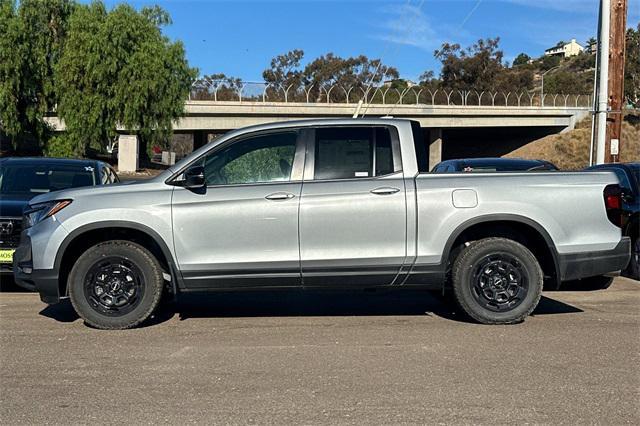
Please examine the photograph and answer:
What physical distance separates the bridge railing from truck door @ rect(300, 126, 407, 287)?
137 ft

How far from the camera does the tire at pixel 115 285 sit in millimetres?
6668

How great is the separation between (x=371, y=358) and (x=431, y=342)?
2.50 ft

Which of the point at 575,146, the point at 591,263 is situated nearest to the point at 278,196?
the point at 591,263

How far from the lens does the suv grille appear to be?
8266mm

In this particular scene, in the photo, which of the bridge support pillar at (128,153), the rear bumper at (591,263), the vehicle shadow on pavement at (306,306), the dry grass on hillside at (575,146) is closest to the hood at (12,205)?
the vehicle shadow on pavement at (306,306)

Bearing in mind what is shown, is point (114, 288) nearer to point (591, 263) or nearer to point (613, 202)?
point (591, 263)

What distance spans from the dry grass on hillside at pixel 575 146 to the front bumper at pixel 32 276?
5631 cm

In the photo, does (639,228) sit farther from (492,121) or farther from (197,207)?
(492,121)

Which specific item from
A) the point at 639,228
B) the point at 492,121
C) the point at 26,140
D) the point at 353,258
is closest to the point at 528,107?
the point at 492,121

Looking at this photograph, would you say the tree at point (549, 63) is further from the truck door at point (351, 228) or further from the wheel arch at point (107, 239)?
the wheel arch at point (107, 239)

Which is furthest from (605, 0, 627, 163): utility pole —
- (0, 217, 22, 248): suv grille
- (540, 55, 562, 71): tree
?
(540, 55, 562, 71): tree

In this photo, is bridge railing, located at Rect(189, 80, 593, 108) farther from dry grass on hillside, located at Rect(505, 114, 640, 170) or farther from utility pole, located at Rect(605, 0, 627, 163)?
utility pole, located at Rect(605, 0, 627, 163)

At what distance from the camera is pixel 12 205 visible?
339 inches

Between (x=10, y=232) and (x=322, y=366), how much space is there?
15.4ft
